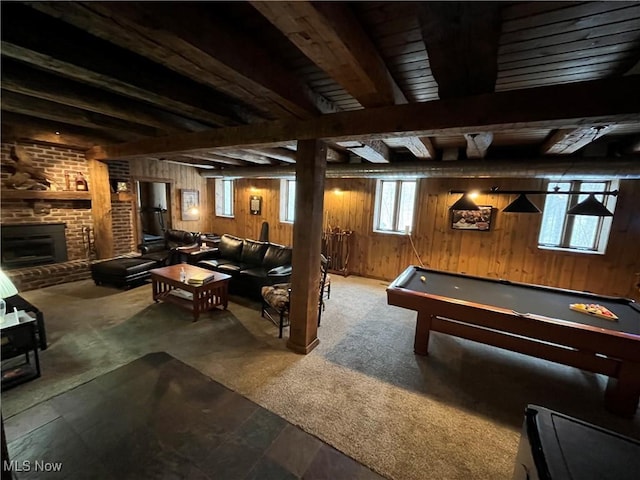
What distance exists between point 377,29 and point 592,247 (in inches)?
209

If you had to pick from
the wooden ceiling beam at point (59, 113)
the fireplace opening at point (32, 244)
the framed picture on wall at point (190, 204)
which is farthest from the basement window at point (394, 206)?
the fireplace opening at point (32, 244)

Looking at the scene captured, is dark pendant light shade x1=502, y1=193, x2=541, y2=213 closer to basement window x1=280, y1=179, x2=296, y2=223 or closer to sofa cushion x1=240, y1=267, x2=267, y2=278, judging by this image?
sofa cushion x1=240, y1=267, x2=267, y2=278

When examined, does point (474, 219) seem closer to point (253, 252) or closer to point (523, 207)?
point (523, 207)

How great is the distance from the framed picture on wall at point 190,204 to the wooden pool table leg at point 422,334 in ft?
23.3

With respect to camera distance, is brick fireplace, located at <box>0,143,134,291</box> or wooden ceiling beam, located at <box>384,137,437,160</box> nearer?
wooden ceiling beam, located at <box>384,137,437,160</box>

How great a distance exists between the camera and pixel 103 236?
5.40 m

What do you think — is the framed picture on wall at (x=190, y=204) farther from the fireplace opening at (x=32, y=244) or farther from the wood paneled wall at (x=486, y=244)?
the wood paneled wall at (x=486, y=244)

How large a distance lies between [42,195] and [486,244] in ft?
26.0

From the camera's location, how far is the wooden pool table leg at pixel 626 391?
2223 mm

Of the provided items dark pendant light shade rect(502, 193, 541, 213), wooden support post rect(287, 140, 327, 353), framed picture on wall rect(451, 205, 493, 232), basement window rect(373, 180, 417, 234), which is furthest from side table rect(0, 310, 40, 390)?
framed picture on wall rect(451, 205, 493, 232)

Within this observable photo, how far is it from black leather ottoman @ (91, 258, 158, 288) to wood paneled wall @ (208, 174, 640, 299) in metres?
3.56

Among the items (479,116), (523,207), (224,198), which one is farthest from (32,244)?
(523,207)

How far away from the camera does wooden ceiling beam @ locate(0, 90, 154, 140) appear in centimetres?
296

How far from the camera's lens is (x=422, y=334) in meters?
3.07
